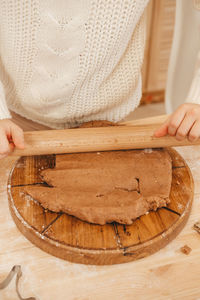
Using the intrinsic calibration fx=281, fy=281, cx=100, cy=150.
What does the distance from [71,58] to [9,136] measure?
0.32 metres

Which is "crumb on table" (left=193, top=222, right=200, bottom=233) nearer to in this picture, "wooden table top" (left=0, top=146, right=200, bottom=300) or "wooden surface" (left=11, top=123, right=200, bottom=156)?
"wooden table top" (left=0, top=146, right=200, bottom=300)

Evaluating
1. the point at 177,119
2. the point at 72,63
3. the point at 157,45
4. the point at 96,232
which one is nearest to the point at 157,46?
the point at 157,45

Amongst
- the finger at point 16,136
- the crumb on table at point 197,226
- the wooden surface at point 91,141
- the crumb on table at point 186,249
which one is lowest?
the crumb on table at point 186,249

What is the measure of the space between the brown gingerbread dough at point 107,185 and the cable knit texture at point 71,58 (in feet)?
0.78

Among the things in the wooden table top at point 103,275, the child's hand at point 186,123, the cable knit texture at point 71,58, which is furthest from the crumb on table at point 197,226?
the cable knit texture at point 71,58

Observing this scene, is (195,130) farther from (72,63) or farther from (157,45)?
(157,45)

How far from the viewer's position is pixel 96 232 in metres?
0.69

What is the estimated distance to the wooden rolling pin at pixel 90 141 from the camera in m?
0.84

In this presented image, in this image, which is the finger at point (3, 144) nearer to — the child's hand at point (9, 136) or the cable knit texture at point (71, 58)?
the child's hand at point (9, 136)

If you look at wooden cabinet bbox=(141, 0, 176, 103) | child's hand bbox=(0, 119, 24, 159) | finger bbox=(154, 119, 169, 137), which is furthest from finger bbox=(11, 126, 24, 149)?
wooden cabinet bbox=(141, 0, 176, 103)

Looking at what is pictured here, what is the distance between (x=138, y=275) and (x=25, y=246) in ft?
0.96

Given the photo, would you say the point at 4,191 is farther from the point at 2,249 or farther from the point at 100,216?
the point at 100,216

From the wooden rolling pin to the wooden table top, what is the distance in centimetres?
25

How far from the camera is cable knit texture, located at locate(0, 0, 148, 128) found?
836 mm
